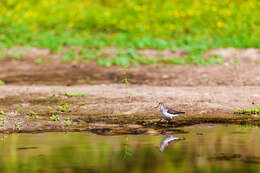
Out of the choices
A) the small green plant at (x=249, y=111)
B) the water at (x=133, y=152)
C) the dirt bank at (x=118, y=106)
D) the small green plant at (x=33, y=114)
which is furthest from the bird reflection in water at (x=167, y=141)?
the small green plant at (x=33, y=114)

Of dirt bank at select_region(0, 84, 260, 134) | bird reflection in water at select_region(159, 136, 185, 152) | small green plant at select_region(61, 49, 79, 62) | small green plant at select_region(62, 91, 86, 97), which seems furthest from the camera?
small green plant at select_region(61, 49, 79, 62)

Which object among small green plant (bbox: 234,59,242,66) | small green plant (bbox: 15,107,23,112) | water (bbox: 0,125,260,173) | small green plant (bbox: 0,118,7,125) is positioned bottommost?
water (bbox: 0,125,260,173)

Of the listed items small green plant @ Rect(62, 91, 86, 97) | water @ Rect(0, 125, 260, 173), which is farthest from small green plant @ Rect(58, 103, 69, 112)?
water @ Rect(0, 125, 260, 173)

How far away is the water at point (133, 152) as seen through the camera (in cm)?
656

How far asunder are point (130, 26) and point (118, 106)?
7873 mm

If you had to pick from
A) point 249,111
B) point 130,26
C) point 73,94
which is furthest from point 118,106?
point 130,26

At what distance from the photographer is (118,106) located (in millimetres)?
9898

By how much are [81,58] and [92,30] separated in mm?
2806

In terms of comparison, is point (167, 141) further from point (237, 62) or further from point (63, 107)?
point (237, 62)

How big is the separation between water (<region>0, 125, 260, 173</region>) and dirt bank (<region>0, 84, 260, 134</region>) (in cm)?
49

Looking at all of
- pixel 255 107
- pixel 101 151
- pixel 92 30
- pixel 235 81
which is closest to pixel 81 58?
pixel 92 30

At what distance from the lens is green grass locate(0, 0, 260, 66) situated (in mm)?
15133

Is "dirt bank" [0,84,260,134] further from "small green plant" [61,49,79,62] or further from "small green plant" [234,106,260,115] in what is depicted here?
"small green plant" [61,49,79,62]

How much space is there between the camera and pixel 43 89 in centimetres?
1159
